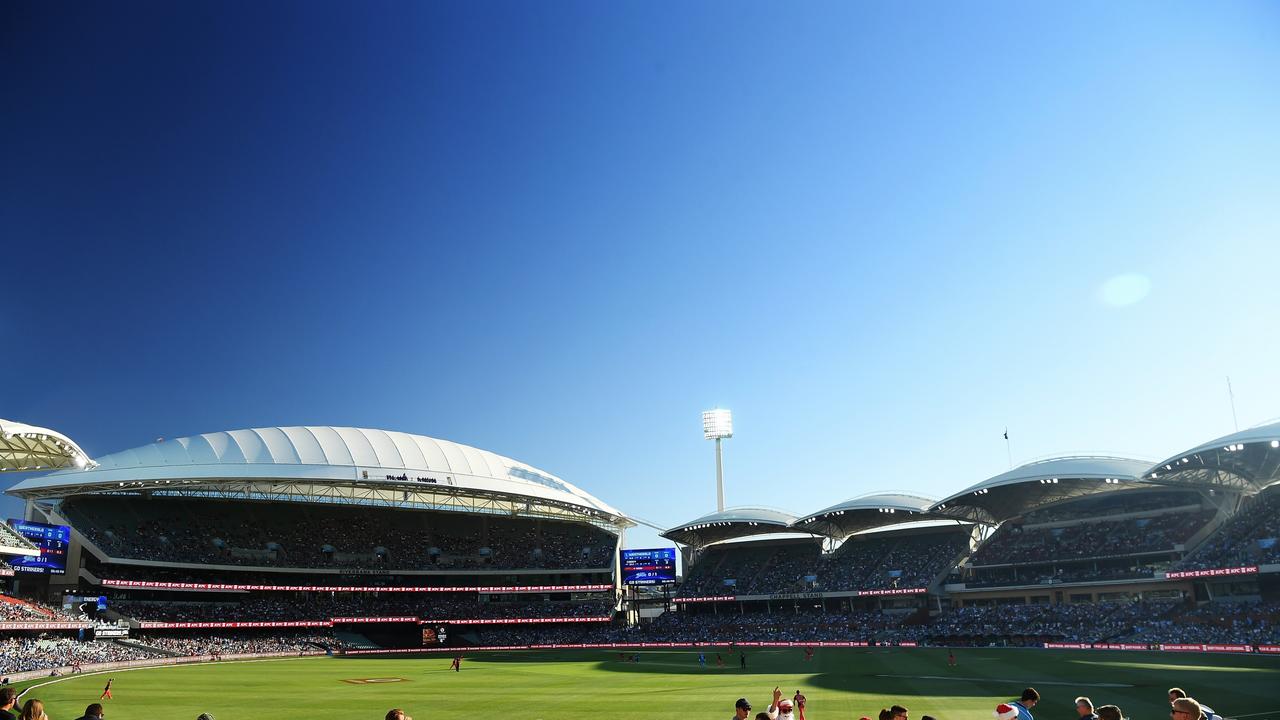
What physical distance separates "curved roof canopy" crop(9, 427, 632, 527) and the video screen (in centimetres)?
819

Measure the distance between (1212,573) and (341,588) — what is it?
289 ft

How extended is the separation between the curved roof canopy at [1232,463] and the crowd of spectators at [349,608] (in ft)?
211

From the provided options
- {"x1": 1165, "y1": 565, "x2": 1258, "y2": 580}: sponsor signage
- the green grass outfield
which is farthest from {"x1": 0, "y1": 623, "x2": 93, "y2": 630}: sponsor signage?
{"x1": 1165, "y1": 565, "x2": 1258, "y2": 580}: sponsor signage

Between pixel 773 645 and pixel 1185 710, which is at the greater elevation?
pixel 1185 710

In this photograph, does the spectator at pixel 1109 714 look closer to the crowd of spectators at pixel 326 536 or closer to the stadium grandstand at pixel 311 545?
the stadium grandstand at pixel 311 545

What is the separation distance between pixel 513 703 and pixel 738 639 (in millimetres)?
51584

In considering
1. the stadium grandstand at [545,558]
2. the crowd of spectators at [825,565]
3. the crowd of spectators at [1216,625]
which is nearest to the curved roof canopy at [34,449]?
the stadium grandstand at [545,558]

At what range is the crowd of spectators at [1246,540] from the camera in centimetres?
6278

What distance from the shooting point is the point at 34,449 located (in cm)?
5253

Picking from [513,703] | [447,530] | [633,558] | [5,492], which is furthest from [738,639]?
[5,492]

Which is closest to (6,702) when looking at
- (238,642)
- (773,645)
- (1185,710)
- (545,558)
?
(1185,710)

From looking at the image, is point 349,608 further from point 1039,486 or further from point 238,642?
point 1039,486

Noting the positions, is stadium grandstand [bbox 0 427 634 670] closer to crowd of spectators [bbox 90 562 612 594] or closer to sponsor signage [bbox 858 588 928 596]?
crowd of spectators [bbox 90 562 612 594]

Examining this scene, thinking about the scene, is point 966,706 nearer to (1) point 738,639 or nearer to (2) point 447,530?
(1) point 738,639
